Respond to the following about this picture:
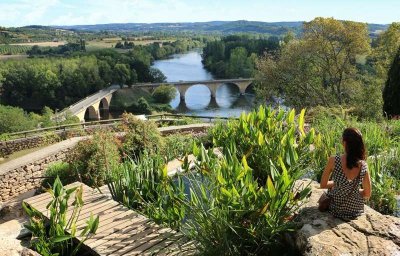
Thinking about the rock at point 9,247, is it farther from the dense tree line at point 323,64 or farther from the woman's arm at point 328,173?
the dense tree line at point 323,64

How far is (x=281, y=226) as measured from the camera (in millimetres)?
3047

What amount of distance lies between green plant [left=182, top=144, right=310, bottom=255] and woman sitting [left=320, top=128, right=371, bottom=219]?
0.39 m

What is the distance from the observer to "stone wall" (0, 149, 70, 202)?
934 centimetres

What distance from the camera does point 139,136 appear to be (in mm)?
8539

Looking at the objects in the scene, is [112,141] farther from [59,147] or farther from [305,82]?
[305,82]

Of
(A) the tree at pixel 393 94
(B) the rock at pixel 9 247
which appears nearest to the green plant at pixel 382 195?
(B) the rock at pixel 9 247

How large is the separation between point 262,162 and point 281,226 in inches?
67.5

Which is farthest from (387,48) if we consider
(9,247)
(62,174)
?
(9,247)

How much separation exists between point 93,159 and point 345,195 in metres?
4.52

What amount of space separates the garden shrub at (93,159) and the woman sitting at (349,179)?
13.1ft

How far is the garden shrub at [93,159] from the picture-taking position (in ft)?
21.9

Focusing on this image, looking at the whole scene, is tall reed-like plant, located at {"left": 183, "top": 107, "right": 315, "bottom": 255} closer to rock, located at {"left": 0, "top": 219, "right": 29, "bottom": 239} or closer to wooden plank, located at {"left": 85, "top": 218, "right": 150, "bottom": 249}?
wooden plank, located at {"left": 85, "top": 218, "right": 150, "bottom": 249}

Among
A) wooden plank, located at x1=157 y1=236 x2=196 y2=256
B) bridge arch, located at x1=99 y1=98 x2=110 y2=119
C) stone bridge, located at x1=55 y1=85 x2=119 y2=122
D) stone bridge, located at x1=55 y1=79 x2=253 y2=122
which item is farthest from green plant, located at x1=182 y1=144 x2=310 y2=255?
bridge arch, located at x1=99 y1=98 x2=110 y2=119

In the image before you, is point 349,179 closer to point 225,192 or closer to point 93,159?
point 225,192
